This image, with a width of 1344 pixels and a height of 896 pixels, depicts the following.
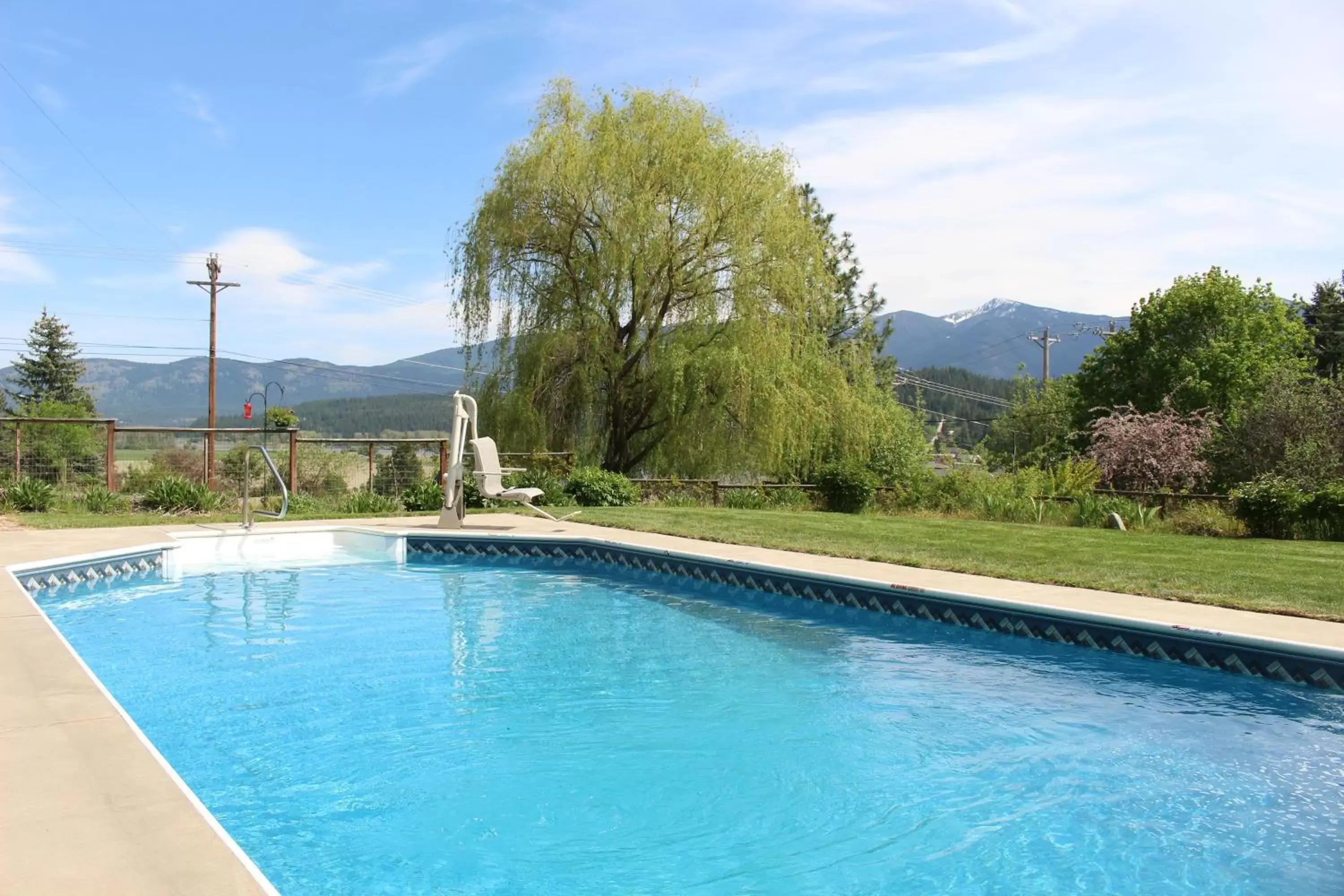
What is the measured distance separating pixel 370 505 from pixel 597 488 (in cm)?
345

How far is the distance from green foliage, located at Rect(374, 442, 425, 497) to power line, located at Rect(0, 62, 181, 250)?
959cm

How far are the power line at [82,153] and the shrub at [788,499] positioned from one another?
15.3 meters

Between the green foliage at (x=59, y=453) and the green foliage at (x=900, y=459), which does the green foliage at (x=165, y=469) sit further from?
the green foliage at (x=900, y=459)

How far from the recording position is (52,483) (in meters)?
13.4

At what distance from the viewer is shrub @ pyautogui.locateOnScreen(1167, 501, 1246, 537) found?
1177 centimetres

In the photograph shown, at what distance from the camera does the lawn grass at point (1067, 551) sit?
6.86 metres

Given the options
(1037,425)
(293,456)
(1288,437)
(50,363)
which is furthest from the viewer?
(1037,425)

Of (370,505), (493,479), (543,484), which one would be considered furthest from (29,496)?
(543,484)

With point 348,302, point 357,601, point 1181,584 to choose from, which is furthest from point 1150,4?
point 348,302

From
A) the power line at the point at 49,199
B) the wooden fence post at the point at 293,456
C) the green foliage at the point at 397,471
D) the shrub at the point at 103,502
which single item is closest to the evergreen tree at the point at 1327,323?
the green foliage at the point at 397,471

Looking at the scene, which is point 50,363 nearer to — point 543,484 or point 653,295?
point 653,295

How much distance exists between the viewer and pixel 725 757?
438 centimetres

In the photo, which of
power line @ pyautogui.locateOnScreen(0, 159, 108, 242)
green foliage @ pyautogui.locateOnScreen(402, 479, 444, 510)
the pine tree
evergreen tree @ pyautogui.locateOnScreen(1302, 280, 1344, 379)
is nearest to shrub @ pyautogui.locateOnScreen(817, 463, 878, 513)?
green foliage @ pyautogui.locateOnScreen(402, 479, 444, 510)

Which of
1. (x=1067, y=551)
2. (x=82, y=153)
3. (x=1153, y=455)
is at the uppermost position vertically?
(x=82, y=153)
